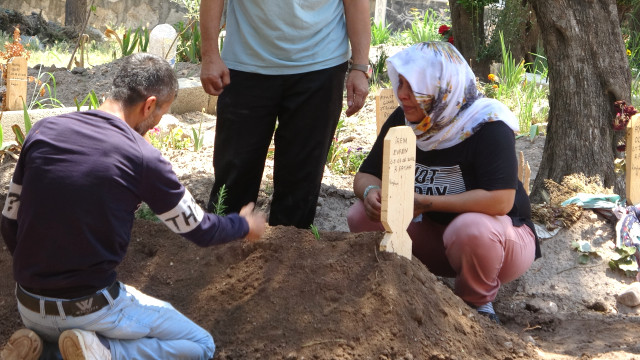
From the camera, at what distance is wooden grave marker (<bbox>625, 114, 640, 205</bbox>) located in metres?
4.07

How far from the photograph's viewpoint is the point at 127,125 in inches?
92.7

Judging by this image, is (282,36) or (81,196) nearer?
(81,196)

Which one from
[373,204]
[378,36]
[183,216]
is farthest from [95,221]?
[378,36]

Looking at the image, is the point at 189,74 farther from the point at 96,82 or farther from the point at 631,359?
the point at 631,359

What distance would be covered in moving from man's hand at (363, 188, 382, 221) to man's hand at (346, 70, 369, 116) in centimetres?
53

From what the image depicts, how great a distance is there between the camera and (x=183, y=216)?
2389 millimetres

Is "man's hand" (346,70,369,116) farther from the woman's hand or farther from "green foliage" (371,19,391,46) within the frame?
"green foliage" (371,19,391,46)

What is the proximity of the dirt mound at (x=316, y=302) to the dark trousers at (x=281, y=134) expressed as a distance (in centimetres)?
49

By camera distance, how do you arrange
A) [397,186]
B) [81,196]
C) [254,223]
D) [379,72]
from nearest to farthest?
[81,196] → [254,223] → [397,186] → [379,72]

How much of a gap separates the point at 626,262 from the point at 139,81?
9.04ft

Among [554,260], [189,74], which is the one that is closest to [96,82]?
[189,74]

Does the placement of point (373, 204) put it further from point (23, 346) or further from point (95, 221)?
point (23, 346)

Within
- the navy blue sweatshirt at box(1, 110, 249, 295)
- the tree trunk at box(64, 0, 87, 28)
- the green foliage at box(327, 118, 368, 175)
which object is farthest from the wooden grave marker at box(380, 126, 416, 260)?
the tree trunk at box(64, 0, 87, 28)

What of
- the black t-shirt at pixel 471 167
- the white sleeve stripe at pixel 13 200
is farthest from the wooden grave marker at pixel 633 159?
the white sleeve stripe at pixel 13 200
